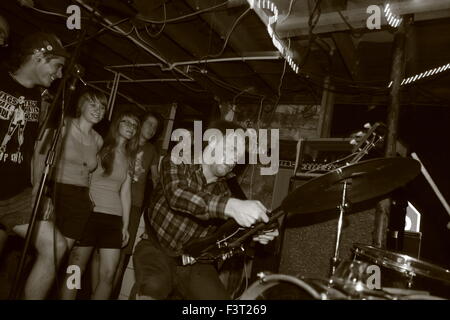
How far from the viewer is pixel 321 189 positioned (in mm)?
1789

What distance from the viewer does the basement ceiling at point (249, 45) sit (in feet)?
10.5

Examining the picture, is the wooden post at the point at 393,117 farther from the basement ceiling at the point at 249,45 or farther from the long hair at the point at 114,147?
the long hair at the point at 114,147

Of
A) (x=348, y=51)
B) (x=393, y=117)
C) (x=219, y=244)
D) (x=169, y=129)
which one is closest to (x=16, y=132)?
(x=219, y=244)

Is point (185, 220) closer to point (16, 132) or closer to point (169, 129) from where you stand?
point (16, 132)

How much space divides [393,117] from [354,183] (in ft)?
3.36

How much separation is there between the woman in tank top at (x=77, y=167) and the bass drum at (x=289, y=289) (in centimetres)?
185

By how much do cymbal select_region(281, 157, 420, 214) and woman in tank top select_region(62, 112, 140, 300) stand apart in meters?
1.91

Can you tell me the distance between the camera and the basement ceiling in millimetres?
3211

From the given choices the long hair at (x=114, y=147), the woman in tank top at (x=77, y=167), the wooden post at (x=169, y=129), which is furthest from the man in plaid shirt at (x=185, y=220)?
the wooden post at (x=169, y=129)

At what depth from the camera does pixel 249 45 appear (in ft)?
13.1

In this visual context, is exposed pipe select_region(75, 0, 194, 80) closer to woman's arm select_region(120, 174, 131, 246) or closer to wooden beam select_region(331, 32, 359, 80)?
woman's arm select_region(120, 174, 131, 246)

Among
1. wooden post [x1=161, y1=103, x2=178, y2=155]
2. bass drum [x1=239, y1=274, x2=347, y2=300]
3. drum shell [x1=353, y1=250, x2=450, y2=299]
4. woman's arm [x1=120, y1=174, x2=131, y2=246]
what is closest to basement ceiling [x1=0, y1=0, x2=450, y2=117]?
wooden post [x1=161, y1=103, x2=178, y2=155]

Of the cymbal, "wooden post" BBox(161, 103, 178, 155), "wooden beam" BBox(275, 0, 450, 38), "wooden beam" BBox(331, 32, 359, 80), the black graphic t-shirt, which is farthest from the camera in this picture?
"wooden post" BBox(161, 103, 178, 155)

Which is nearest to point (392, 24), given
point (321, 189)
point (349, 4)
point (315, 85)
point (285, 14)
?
point (349, 4)
